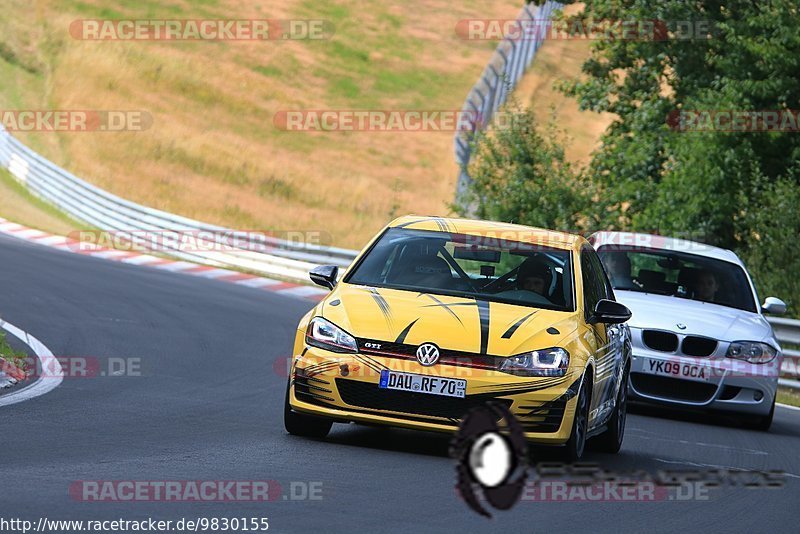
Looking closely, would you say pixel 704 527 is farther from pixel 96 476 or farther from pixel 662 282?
pixel 662 282

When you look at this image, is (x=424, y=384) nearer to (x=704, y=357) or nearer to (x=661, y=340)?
(x=661, y=340)

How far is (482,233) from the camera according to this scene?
1076 centimetres

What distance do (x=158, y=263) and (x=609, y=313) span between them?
1908cm

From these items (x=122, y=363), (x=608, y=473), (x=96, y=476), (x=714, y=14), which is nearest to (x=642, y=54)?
(x=714, y=14)

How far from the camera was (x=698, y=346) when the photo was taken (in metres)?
13.8

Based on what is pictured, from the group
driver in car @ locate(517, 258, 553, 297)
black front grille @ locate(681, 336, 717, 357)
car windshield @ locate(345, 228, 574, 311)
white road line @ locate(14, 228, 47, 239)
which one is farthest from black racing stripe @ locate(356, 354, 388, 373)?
white road line @ locate(14, 228, 47, 239)

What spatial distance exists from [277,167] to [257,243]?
19.4m

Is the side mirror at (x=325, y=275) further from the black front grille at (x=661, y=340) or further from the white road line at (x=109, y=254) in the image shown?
the white road line at (x=109, y=254)

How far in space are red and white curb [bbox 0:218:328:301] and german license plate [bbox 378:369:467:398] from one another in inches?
617

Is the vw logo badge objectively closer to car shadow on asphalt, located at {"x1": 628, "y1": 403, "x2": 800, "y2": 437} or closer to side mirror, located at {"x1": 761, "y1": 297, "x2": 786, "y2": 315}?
car shadow on asphalt, located at {"x1": 628, "y1": 403, "x2": 800, "y2": 437}

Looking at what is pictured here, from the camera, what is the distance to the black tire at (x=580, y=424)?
9.55 meters

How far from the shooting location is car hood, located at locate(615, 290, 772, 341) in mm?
13898

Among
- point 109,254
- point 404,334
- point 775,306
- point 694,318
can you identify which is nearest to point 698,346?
point 694,318

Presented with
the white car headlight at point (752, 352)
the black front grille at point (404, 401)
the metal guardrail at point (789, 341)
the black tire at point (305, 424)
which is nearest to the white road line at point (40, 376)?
the black tire at point (305, 424)
